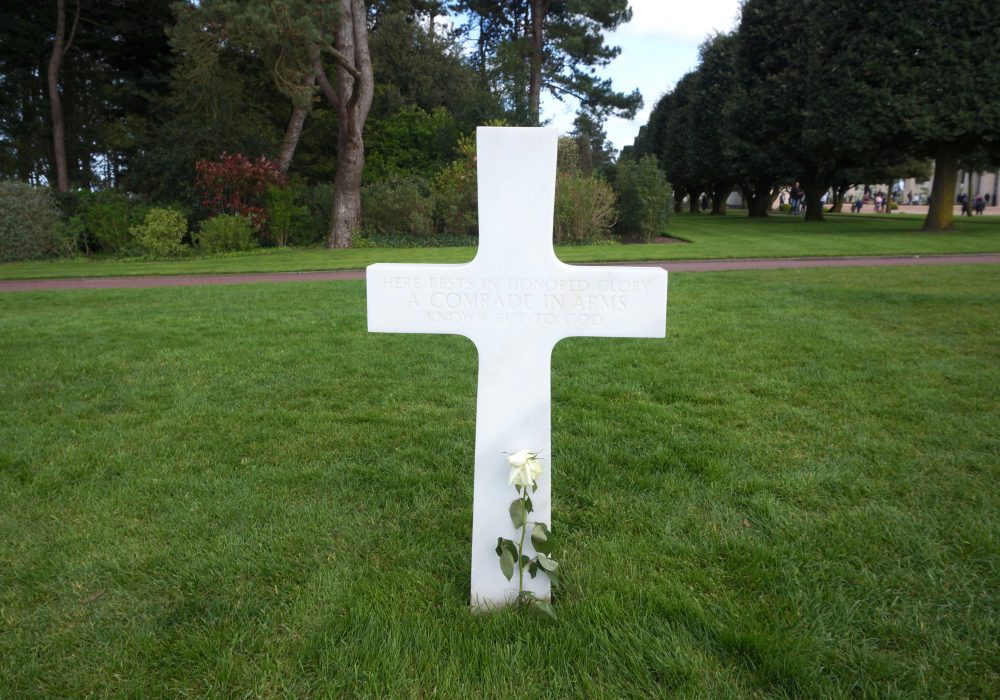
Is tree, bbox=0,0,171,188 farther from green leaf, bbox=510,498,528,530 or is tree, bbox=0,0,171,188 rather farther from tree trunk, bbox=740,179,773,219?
tree trunk, bbox=740,179,773,219

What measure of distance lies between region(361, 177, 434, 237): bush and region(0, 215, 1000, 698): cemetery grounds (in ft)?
44.7

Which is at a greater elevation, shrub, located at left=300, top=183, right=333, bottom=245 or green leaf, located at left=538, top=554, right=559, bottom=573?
shrub, located at left=300, top=183, right=333, bottom=245

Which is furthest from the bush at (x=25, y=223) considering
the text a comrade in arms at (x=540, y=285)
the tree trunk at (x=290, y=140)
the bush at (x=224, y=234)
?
the text a comrade in arms at (x=540, y=285)

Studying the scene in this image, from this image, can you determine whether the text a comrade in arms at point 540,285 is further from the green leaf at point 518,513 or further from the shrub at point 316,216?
the shrub at point 316,216

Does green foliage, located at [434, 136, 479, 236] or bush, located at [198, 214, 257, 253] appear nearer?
bush, located at [198, 214, 257, 253]

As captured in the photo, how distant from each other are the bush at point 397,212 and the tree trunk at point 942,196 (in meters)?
14.7

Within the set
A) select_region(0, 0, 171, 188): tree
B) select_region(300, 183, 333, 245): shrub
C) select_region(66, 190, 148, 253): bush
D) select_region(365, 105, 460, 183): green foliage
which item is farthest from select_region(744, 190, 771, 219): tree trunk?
select_region(66, 190, 148, 253): bush

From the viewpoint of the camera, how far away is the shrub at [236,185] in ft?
61.3

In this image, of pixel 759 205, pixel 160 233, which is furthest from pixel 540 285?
pixel 759 205

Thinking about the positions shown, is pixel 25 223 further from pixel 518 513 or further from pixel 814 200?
pixel 814 200

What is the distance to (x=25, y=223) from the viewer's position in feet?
54.2

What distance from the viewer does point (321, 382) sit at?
5363 millimetres

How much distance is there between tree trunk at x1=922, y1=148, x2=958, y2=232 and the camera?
2014 cm

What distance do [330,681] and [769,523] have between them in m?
1.95
